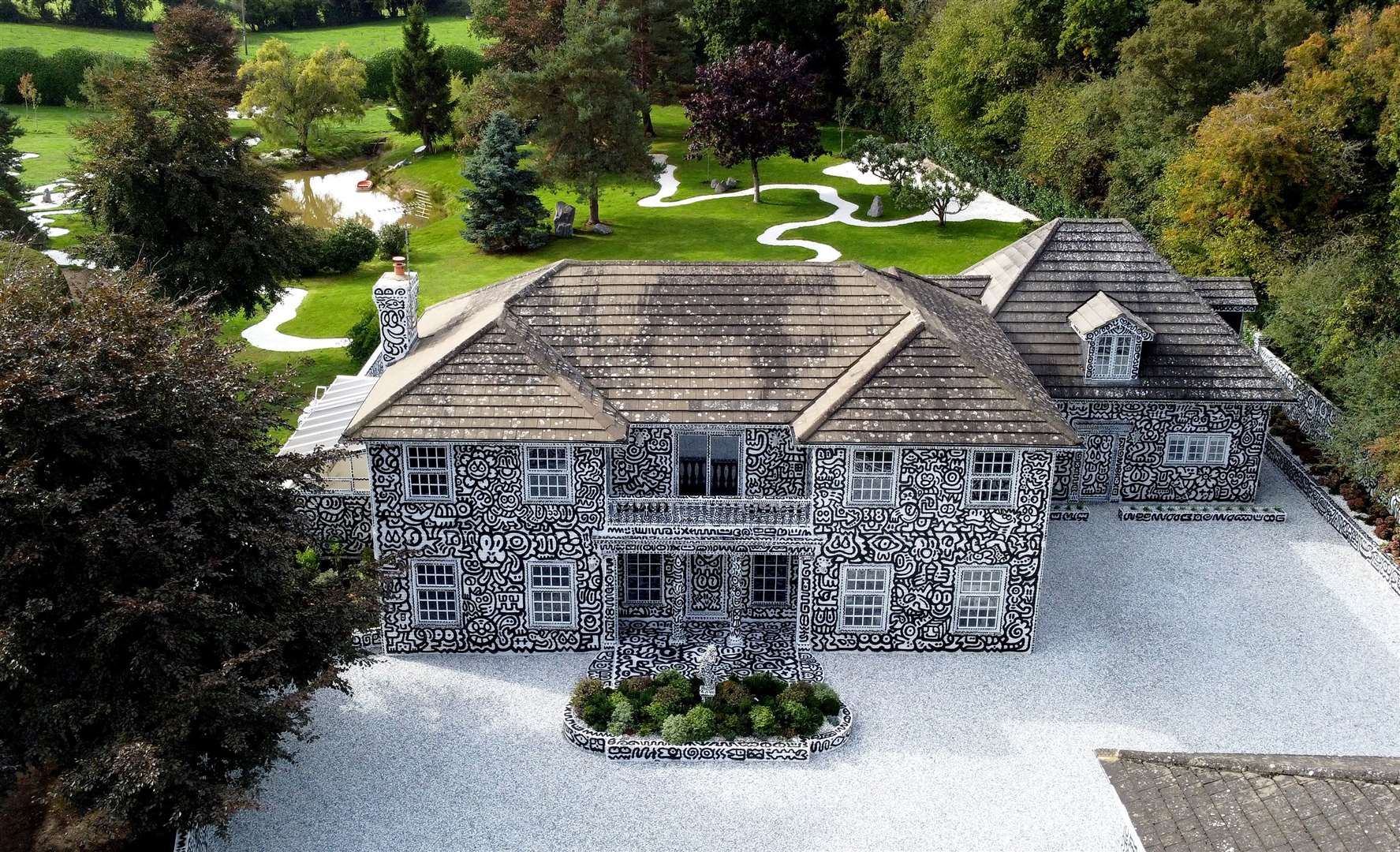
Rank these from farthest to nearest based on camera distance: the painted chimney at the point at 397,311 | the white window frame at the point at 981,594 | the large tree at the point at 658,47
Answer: the large tree at the point at 658,47 → the painted chimney at the point at 397,311 → the white window frame at the point at 981,594

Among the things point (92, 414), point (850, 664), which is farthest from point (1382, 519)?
point (92, 414)

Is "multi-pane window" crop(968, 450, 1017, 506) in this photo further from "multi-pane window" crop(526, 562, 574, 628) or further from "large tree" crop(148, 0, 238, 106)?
"large tree" crop(148, 0, 238, 106)

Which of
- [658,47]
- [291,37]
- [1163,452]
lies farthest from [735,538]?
[291,37]

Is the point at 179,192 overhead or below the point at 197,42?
below

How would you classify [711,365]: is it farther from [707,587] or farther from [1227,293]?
[1227,293]

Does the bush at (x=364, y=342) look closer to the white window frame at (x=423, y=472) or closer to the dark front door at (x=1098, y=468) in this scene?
the white window frame at (x=423, y=472)

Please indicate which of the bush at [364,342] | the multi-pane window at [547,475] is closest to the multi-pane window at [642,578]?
the multi-pane window at [547,475]

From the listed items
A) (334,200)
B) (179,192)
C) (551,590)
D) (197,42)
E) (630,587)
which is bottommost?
(630,587)

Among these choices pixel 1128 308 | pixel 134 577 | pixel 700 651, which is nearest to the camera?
pixel 134 577
